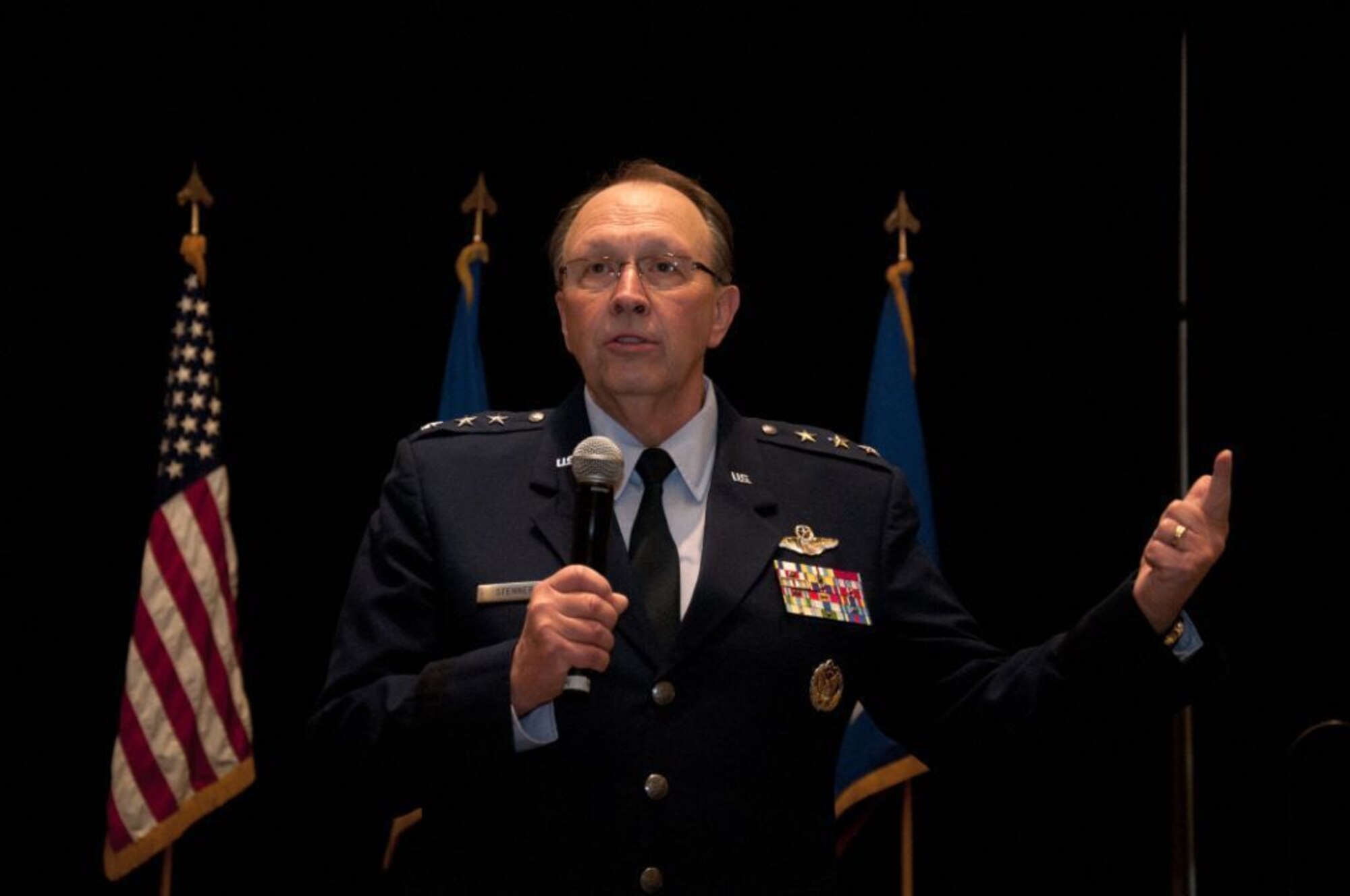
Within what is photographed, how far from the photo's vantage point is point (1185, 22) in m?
4.46

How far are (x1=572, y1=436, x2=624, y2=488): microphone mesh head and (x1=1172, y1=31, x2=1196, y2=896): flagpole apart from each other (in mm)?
2668

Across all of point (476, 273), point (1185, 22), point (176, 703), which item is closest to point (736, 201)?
point (476, 273)

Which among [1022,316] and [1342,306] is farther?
[1022,316]

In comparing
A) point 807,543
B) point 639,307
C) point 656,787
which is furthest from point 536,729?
point 639,307

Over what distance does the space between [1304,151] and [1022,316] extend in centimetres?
96

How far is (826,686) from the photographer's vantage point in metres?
1.91

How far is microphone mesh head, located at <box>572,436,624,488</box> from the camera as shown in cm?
164

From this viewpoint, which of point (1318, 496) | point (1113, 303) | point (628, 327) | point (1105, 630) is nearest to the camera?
point (1105, 630)

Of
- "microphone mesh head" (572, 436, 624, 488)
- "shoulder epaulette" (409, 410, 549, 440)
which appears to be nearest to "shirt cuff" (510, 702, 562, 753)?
"microphone mesh head" (572, 436, 624, 488)

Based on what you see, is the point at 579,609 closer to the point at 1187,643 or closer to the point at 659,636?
the point at 659,636

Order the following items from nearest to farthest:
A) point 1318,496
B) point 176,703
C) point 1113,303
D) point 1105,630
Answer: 1. point 1105,630
2. point 176,703
3. point 1318,496
4. point 1113,303

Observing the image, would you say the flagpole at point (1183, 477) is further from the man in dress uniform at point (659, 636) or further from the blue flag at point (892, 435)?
the man in dress uniform at point (659, 636)

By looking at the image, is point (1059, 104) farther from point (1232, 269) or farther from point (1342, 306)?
point (1342, 306)

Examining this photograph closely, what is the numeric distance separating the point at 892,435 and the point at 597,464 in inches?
100
